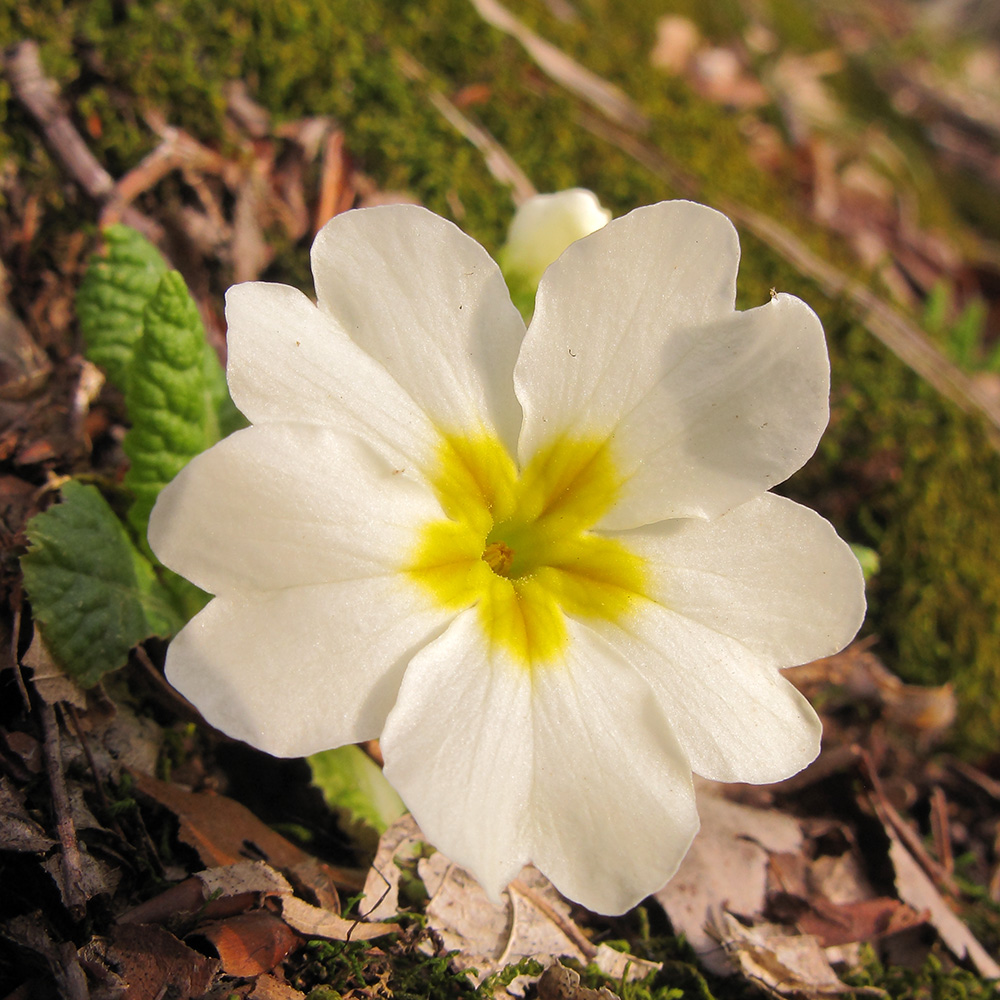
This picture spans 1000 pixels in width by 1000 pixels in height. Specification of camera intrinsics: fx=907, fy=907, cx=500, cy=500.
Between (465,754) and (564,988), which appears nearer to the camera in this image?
(465,754)

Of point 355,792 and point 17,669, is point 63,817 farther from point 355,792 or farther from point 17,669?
point 355,792

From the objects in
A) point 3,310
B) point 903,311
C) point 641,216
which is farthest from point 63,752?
point 903,311

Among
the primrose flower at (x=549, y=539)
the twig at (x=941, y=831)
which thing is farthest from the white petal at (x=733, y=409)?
the twig at (x=941, y=831)

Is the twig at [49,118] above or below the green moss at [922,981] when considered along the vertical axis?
above

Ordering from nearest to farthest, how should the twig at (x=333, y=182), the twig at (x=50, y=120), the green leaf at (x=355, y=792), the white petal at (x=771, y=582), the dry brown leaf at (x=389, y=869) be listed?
the white petal at (x=771, y=582), the dry brown leaf at (x=389, y=869), the green leaf at (x=355, y=792), the twig at (x=50, y=120), the twig at (x=333, y=182)

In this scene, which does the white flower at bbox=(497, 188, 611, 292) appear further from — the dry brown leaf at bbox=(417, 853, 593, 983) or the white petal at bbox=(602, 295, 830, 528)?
the dry brown leaf at bbox=(417, 853, 593, 983)

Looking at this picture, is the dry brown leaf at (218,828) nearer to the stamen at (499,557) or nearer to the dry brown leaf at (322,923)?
the dry brown leaf at (322,923)

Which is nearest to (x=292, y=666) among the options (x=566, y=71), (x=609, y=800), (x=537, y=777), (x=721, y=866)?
(x=537, y=777)
